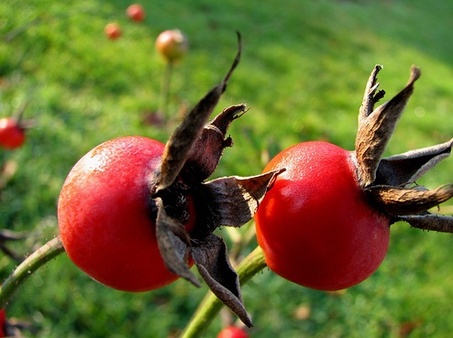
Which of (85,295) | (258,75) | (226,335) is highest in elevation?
(226,335)

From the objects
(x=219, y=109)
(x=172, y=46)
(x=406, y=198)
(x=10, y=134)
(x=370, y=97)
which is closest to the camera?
(x=406, y=198)

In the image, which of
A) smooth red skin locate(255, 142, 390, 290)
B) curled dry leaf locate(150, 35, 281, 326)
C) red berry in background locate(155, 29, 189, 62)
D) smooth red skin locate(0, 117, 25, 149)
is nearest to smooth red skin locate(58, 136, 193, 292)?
curled dry leaf locate(150, 35, 281, 326)

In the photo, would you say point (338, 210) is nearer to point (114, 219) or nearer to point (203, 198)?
point (203, 198)

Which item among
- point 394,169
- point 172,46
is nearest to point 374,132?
point 394,169

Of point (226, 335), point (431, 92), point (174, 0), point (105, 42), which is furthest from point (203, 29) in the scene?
point (226, 335)

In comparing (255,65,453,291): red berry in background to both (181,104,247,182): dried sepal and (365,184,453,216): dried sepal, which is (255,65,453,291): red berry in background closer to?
(365,184,453,216): dried sepal

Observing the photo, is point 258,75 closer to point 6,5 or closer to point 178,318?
point 6,5

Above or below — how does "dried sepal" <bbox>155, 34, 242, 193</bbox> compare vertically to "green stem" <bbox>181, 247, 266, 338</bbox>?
above
